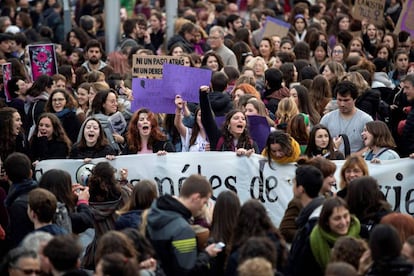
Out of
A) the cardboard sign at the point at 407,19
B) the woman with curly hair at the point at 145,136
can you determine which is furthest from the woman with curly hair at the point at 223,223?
the cardboard sign at the point at 407,19

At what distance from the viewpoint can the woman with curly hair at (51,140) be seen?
14211 mm

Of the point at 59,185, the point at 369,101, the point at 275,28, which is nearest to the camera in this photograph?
the point at 59,185

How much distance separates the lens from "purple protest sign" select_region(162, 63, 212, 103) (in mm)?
14391

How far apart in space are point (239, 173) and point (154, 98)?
165 centimetres

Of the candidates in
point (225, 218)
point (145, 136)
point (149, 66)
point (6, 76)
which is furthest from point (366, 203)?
point (6, 76)

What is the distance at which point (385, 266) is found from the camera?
898 centimetres

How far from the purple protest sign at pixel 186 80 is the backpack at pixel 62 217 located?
3.74m

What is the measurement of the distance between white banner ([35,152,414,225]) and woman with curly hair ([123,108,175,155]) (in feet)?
1.17

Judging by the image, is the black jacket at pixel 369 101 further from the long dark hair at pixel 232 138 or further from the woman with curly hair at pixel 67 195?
the woman with curly hair at pixel 67 195

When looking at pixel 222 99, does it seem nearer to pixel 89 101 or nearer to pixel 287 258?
pixel 89 101

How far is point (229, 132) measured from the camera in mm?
13461

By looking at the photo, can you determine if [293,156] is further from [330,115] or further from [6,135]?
[6,135]

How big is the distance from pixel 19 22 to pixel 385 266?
18130 mm

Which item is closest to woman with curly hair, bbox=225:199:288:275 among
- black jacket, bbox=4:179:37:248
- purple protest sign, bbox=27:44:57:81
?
black jacket, bbox=4:179:37:248
